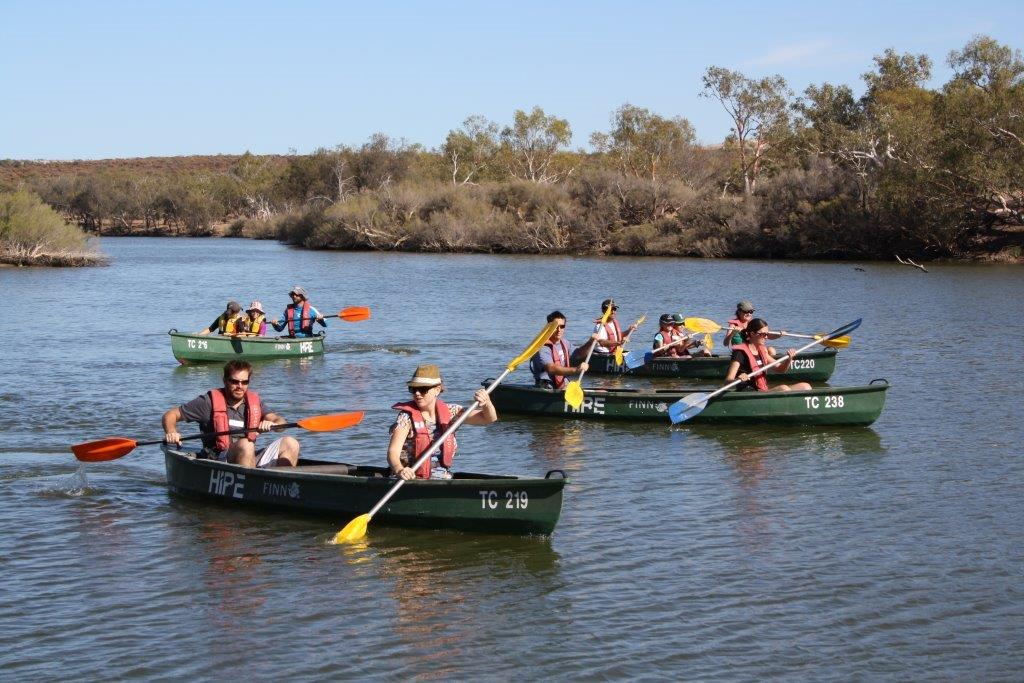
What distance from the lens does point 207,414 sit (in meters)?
11.6

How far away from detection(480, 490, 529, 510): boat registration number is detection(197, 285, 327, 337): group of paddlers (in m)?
12.7

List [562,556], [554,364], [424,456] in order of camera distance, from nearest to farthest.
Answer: [562,556], [424,456], [554,364]

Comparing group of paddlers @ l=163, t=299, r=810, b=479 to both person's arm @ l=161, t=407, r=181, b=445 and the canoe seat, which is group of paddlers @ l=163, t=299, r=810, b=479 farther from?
the canoe seat

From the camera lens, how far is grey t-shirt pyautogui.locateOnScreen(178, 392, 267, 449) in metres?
11.5

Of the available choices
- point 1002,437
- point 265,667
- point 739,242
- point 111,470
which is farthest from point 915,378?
point 739,242

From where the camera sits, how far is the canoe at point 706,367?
1991 cm

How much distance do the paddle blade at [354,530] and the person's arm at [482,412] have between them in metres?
1.28

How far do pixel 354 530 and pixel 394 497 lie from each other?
493 millimetres

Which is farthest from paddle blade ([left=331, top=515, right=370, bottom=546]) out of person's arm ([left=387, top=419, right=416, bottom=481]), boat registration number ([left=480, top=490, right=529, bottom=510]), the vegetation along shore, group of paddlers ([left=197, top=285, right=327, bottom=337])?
the vegetation along shore

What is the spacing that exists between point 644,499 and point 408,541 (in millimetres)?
2727

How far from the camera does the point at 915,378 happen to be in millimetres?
20594

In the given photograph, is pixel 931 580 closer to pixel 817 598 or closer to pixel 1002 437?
pixel 817 598

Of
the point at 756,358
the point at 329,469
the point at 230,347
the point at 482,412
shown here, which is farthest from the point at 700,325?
the point at 482,412

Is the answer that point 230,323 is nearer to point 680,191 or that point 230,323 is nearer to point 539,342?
point 539,342
